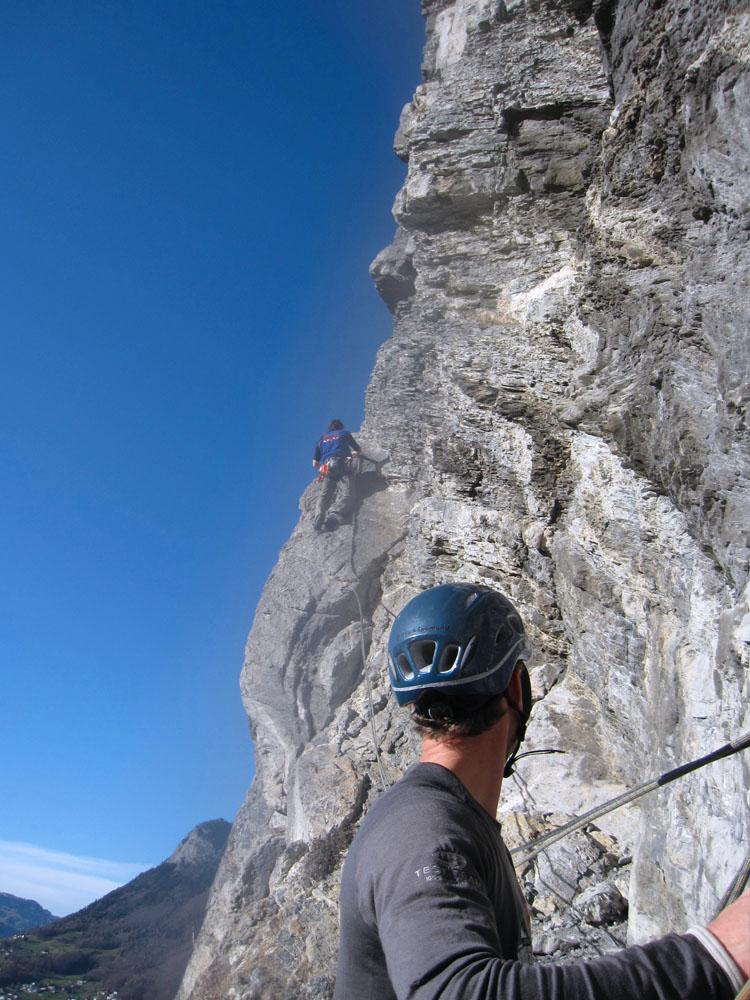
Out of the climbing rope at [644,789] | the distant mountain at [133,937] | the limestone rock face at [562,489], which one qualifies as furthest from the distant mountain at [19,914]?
the climbing rope at [644,789]

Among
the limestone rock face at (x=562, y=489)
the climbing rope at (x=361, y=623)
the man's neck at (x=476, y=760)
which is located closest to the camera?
the man's neck at (x=476, y=760)

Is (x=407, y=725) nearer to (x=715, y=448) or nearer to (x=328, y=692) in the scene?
(x=328, y=692)

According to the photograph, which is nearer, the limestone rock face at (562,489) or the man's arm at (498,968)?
the man's arm at (498,968)

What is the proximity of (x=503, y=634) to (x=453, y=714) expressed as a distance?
13.2 inches

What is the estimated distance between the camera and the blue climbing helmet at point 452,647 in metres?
2.16

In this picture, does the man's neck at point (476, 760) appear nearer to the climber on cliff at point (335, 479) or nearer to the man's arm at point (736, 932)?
the man's arm at point (736, 932)

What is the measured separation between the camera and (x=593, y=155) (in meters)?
10.6

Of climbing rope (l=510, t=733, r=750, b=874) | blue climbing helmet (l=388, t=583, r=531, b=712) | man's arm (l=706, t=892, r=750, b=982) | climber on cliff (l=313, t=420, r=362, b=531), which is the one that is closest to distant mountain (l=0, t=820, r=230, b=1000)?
climber on cliff (l=313, t=420, r=362, b=531)

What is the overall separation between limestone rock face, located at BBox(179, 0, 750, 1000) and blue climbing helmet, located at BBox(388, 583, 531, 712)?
3.36 metres

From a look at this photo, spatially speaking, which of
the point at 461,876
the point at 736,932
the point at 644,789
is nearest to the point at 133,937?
the point at 644,789

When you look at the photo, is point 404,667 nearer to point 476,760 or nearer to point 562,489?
point 476,760

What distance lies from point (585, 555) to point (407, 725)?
6.54m

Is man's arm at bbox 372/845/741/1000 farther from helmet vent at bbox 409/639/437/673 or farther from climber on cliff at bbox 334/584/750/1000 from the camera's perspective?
helmet vent at bbox 409/639/437/673

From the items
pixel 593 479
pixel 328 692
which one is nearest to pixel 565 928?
pixel 593 479
